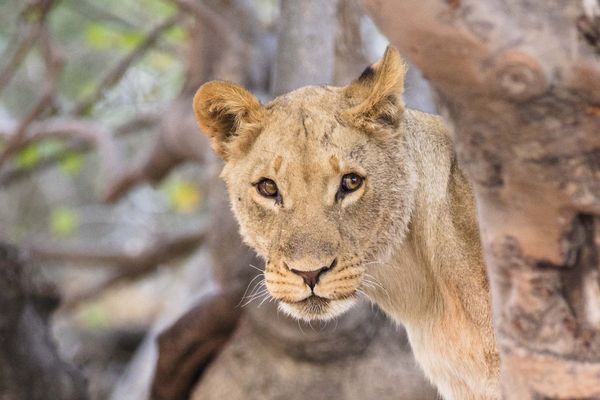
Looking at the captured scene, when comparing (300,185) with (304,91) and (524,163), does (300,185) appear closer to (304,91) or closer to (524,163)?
(304,91)

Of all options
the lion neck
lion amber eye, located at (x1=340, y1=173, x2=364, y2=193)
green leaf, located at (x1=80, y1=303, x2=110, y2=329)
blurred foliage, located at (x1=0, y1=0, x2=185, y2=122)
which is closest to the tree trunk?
the lion neck

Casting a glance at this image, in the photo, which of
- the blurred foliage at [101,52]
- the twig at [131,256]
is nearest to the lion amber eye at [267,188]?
the blurred foliage at [101,52]

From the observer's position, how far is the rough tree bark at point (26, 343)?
3.59 metres

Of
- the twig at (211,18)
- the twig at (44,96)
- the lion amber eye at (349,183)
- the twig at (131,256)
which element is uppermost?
the twig at (211,18)

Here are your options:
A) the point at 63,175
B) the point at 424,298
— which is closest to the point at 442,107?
the point at 424,298

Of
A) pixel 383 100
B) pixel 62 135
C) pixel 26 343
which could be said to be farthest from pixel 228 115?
pixel 62 135

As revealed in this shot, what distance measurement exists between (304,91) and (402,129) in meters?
0.30

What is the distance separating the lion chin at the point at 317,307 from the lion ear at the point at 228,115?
494 millimetres

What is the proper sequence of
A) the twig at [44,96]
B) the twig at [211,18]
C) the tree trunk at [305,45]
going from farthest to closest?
the twig at [44,96]
the twig at [211,18]
the tree trunk at [305,45]

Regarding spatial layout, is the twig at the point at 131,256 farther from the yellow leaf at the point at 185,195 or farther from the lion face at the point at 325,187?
the lion face at the point at 325,187

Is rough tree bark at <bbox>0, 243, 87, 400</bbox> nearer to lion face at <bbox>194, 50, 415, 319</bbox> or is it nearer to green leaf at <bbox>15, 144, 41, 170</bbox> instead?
lion face at <bbox>194, 50, 415, 319</bbox>

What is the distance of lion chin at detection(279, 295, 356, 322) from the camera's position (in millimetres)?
2111

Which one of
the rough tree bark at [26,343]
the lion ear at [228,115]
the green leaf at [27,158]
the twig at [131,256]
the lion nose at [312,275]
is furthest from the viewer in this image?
the twig at [131,256]

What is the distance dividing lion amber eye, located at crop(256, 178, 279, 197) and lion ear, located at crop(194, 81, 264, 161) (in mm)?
186
